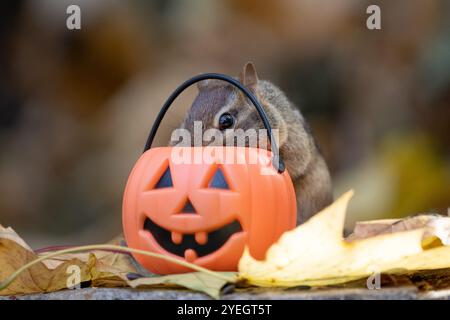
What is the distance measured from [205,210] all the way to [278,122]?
874mm

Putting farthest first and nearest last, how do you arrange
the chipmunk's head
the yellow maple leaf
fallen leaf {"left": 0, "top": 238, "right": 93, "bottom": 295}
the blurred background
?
the blurred background < the chipmunk's head < fallen leaf {"left": 0, "top": 238, "right": 93, "bottom": 295} < the yellow maple leaf

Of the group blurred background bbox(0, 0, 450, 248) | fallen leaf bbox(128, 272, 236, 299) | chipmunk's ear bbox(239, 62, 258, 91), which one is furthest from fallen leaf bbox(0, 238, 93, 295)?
blurred background bbox(0, 0, 450, 248)

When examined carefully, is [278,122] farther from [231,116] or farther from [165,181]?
[165,181]

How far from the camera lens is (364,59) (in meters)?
4.68

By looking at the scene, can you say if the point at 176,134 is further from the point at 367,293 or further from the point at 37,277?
the point at 367,293

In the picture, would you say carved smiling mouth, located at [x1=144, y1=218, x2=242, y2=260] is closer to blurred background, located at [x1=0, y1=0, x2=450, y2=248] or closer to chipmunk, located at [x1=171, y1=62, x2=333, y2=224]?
chipmunk, located at [x1=171, y1=62, x2=333, y2=224]

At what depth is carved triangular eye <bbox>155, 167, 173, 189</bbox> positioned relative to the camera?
2035mm

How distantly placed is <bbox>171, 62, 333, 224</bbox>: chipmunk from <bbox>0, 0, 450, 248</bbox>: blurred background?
4.63ft

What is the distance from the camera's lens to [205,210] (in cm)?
196

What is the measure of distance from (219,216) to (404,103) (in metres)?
2.85

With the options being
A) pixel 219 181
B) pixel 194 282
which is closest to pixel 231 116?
pixel 219 181

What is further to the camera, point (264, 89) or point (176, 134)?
point (264, 89)

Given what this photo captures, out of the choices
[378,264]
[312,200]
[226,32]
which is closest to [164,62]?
[226,32]

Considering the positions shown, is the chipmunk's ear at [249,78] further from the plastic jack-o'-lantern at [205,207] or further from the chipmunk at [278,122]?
the plastic jack-o'-lantern at [205,207]
